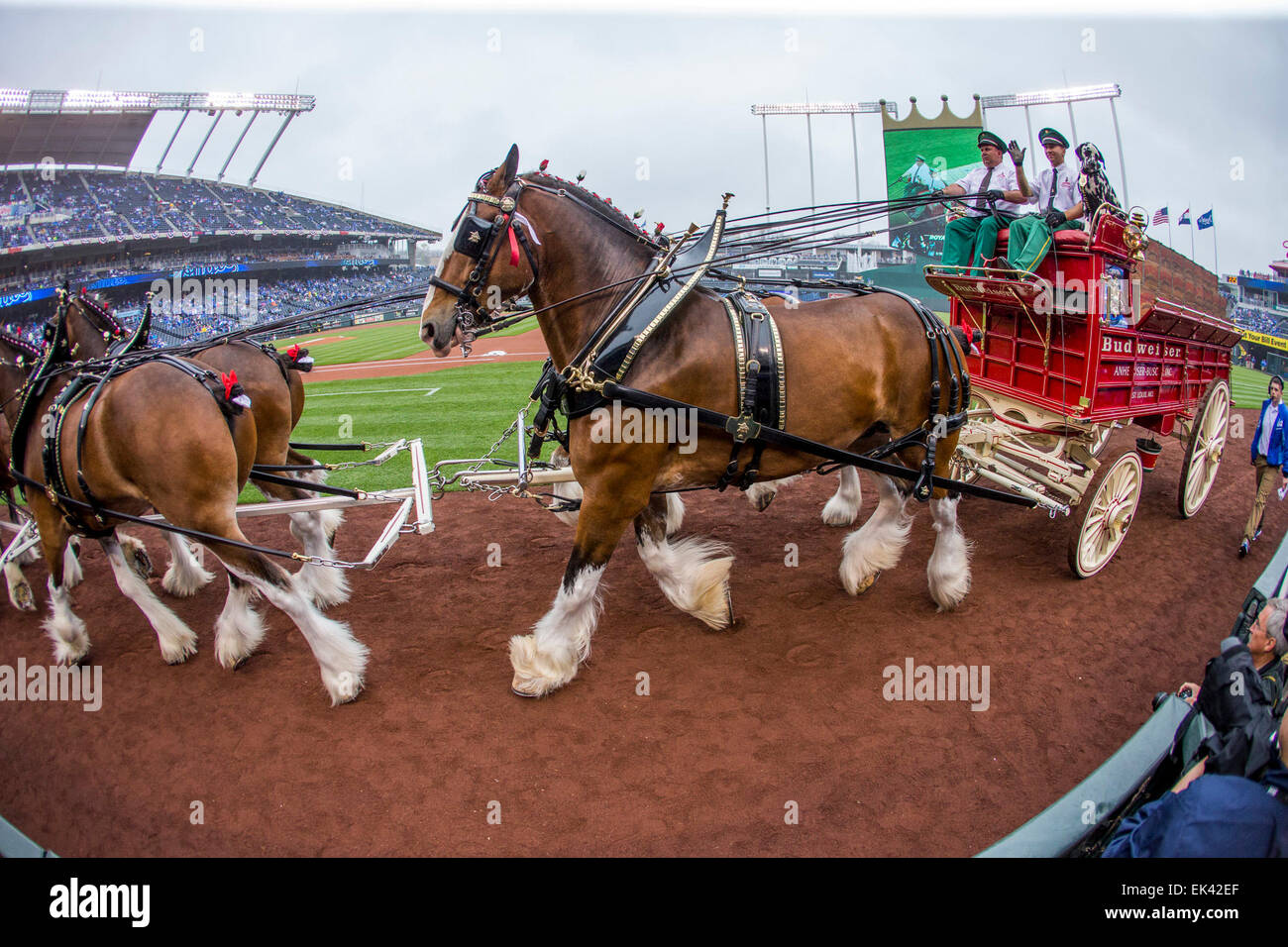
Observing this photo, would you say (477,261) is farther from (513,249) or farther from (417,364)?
(417,364)

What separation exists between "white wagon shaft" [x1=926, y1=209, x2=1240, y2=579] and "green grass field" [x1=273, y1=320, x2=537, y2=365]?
14.9 metres

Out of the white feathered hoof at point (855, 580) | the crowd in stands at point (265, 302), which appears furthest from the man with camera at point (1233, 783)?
the crowd in stands at point (265, 302)

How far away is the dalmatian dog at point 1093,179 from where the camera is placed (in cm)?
575

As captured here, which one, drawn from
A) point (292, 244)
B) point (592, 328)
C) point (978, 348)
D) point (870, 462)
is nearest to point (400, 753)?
point (592, 328)

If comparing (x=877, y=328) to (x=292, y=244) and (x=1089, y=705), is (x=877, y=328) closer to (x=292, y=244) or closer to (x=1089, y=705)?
(x=1089, y=705)

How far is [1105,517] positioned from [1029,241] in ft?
7.72

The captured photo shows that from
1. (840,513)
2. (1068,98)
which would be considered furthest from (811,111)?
(840,513)

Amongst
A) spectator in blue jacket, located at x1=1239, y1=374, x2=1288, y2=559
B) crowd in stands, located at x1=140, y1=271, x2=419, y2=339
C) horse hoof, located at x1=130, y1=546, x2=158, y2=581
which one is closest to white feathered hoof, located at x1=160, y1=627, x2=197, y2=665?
horse hoof, located at x1=130, y1=546, x2=158, y2=581

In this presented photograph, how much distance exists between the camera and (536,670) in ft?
16.2

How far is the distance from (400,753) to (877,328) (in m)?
4.04

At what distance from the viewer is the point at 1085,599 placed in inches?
239

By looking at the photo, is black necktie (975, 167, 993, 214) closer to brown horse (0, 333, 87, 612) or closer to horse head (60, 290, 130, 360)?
horse head (60, 290, 130, 360)

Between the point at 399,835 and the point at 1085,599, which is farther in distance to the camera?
the point at 1085,599

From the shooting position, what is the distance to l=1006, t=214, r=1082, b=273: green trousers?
19.3 feet
